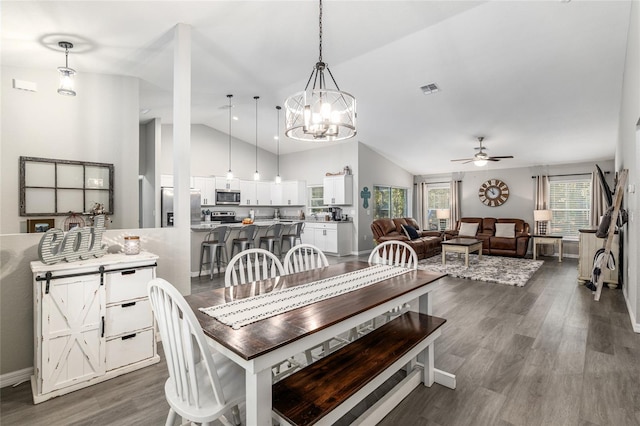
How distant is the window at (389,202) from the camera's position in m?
8.63

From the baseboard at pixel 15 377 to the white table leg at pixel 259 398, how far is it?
2.22 meters

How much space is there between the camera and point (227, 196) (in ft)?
25.5

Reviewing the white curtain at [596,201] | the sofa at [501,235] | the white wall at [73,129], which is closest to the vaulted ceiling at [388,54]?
the white wall at [73,129]

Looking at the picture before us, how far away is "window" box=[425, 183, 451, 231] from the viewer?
32.0 feet

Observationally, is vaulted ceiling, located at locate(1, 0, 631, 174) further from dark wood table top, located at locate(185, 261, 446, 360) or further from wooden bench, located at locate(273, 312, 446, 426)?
wooden bench, located at locate(273, 312, 446, 426)

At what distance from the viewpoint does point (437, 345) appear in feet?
9.25

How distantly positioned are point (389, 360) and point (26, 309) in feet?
8.89

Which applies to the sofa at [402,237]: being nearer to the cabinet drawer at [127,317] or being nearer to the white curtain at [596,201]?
the white curtain at [596,201]

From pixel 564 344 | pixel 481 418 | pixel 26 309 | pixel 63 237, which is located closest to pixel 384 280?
pixel 481 418

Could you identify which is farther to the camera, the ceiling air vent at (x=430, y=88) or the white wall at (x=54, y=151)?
the ceiling air vent at (x=430, y=88)

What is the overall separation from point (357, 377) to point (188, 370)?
829 millimetres

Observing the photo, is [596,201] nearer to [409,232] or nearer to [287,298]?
[409,232]

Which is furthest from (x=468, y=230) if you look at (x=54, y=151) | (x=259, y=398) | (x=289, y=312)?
(x=54, y=151)

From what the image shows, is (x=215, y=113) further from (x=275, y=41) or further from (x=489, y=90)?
(x=489, y=90)
